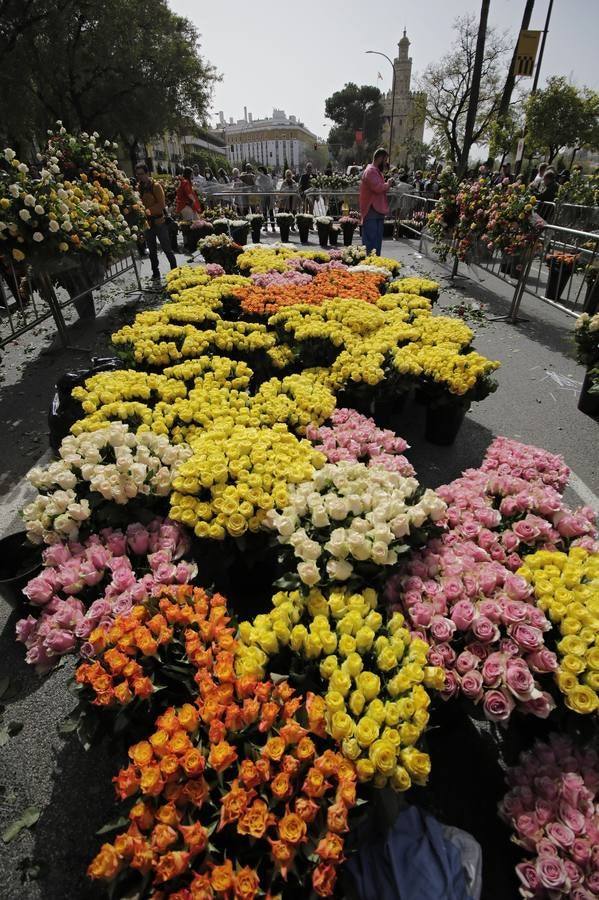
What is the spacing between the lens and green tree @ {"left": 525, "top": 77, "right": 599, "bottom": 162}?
21766 millimetres

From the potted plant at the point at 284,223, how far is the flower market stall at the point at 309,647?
14.3 metres

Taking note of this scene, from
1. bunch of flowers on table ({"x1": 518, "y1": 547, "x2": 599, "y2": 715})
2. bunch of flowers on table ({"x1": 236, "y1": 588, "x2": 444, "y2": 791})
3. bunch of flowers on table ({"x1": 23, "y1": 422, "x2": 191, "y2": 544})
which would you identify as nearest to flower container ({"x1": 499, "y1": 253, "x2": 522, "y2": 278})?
bunch of flowers on table ({"x1": 518, "y1": 547, "x2": 599, "y2": 715})

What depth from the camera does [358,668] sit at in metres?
1.77

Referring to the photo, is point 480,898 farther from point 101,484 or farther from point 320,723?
point 101,484

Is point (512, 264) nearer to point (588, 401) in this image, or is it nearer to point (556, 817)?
point (588, 401)

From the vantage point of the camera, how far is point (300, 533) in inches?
89.0

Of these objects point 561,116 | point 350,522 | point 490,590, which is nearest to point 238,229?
point 350,522

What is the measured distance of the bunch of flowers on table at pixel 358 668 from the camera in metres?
1.59

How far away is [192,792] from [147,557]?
115cm

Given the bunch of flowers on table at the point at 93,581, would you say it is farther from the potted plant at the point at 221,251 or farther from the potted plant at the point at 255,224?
the potted plant at the point at 255,224

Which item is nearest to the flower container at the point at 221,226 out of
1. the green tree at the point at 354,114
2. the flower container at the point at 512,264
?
the flower container at the point at 512,264

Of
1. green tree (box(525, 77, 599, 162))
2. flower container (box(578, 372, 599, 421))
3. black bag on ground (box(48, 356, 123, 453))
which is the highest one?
green tree (box(525, 77, 599, 162))

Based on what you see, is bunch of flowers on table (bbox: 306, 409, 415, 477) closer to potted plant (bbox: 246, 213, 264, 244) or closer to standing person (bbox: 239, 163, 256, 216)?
potted plant (bbox: 246, 213, 264, 244)

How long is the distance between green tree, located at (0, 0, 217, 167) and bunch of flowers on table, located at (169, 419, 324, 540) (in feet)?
79.8
